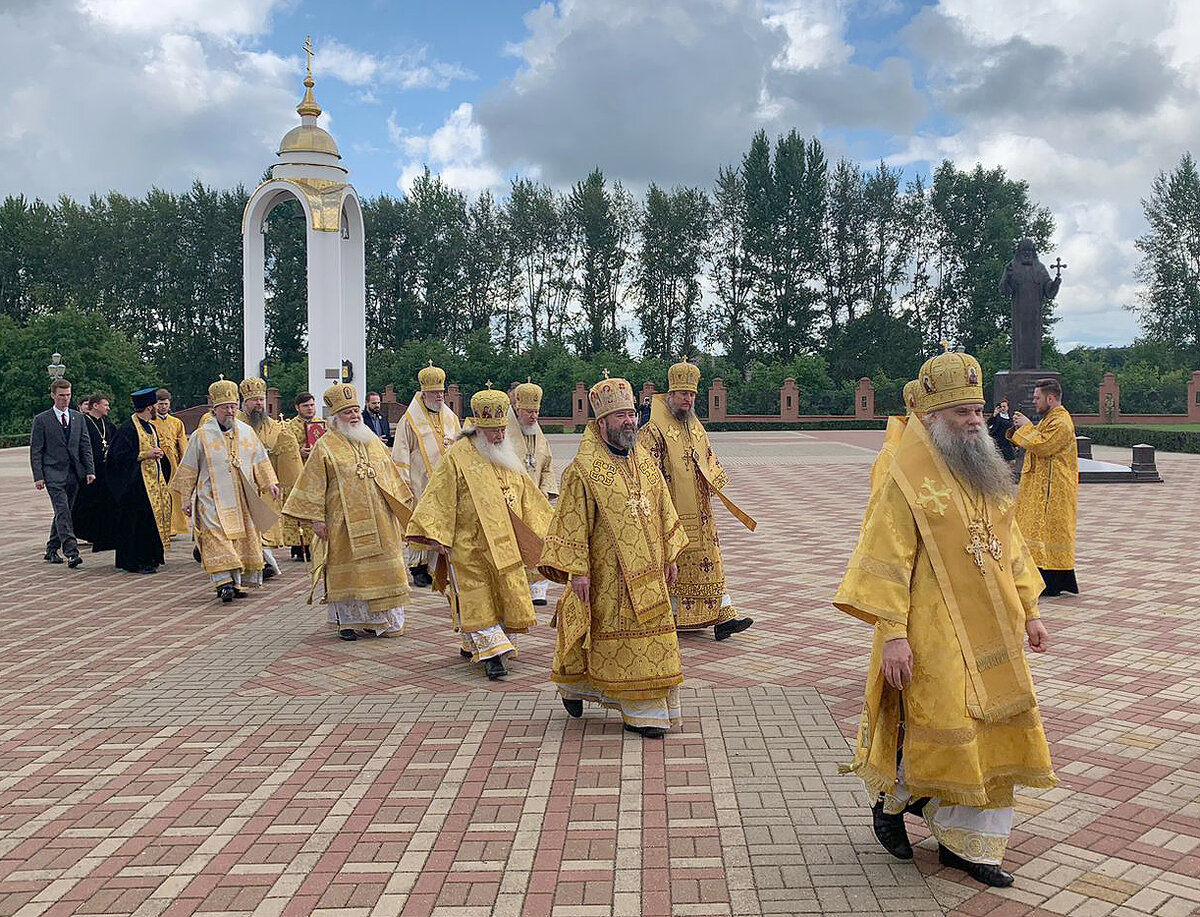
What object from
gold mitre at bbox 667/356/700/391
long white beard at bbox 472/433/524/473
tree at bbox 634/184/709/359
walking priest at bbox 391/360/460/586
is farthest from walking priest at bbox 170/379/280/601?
tree at bbox 634/184/709/359

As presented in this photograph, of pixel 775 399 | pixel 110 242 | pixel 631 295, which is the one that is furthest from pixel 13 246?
pixel 775 399

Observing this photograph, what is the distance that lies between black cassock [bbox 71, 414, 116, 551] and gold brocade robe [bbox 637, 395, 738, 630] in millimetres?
7079

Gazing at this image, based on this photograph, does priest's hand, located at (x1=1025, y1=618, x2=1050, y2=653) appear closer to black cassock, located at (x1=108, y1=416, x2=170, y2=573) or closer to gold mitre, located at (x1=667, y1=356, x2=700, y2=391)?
gold mitre, located at (x1=667, y1=356, x2=700, y2=391)

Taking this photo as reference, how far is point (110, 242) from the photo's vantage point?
55250 mm

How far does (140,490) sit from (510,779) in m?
7.69

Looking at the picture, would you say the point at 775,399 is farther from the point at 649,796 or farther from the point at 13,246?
the point at 649,796

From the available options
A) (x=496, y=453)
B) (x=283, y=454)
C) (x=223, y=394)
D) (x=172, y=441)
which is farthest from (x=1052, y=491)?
(x=172, y=441)

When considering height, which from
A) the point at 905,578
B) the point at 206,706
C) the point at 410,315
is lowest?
the point at 206,706

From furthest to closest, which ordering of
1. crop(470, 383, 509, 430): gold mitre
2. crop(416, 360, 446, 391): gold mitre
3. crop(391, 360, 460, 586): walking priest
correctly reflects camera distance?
1. crop(391, 360, 460, 586): walking priest
2. crop(416, 360, 446, 391): gold mitre
3. crop(470, 383, 509, 430): gold mitre

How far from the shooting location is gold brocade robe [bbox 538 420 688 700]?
514 centimetres

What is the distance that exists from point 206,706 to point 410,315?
52.1 m

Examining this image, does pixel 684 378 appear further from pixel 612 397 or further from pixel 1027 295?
pixel 1027 295

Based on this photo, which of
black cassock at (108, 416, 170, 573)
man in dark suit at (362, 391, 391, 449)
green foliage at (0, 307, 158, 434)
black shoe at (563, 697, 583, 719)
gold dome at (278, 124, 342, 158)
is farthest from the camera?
green foliage at (0, 307, 158, 434)

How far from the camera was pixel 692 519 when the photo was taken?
7055mm
